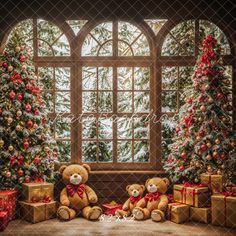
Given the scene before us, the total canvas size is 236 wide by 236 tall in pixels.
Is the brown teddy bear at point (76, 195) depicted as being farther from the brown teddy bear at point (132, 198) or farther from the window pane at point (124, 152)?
the window pane at point (124, 152)

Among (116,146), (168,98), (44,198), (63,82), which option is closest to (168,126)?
(168,98)

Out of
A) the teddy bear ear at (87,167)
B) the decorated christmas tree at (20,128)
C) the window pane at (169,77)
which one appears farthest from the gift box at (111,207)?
the window pane at (169,77)

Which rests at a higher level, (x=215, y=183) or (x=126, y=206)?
(x=215, y=183)

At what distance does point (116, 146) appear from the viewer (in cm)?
637

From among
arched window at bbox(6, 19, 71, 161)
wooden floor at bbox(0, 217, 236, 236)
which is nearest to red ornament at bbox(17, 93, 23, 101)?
arched window at bbox(6, 19, 71, 161)

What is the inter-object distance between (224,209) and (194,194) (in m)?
0.44

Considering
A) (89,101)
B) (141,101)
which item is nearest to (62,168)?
(89,101)

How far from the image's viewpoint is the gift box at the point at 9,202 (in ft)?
17.1

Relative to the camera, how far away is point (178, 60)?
632 centimetres

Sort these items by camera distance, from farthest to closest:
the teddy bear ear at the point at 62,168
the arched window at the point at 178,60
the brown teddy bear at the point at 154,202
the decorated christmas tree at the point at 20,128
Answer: the arched window at the point at 178,60, the teddy bear ear at the point at 62,168, the decorated christmas tree at the point at 20,128, the brown teddy bear at the point at 154,202

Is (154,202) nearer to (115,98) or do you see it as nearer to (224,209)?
(224,209)

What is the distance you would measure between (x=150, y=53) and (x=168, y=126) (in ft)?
3.97

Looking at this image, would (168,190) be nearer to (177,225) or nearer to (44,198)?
(177,225)

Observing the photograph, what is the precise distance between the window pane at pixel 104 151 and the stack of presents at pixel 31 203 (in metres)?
1.05
